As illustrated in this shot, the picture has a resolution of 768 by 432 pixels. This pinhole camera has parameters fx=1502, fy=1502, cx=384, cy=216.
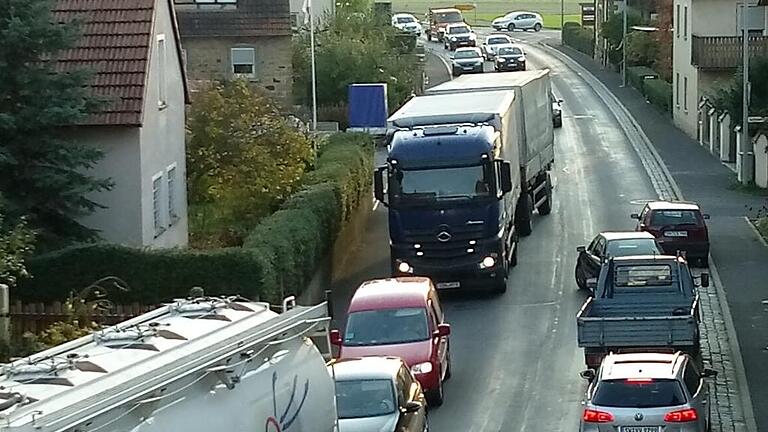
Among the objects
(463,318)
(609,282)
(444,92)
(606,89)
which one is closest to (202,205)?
(444,92)

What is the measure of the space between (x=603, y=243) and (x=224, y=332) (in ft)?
66.8

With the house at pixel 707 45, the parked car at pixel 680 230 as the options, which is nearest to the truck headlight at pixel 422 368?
the parked car at pixel 680 230

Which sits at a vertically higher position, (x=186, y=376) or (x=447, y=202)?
(x=186, y=376)

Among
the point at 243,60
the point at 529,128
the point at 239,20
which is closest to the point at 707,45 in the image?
the point at 243,60

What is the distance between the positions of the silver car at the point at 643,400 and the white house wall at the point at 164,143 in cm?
1380

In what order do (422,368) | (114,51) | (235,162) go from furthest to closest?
(235,162), (114,51), (422,368)

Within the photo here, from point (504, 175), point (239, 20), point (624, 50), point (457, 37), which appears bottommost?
point (504, 175)

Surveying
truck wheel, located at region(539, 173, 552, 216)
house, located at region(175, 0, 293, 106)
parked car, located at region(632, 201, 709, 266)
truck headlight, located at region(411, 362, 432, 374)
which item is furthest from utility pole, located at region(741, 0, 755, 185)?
truck headlight, located at region(411, 362, 432, 374)

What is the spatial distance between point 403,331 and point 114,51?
9960mm

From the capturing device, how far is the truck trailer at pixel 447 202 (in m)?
30.5

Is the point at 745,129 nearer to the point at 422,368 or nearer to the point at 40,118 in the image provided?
the point at 40,118

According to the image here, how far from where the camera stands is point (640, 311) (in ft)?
78.0

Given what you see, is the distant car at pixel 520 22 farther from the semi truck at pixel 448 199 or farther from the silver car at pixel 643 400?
the silver car at pixel 643 400

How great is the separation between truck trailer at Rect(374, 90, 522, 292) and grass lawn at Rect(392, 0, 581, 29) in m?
99.3
